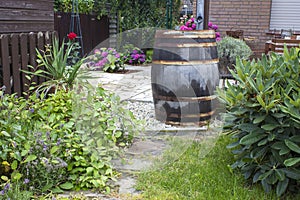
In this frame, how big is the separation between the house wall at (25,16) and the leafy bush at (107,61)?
6.86ft

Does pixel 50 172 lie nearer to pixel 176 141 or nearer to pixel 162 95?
pixel 176 141

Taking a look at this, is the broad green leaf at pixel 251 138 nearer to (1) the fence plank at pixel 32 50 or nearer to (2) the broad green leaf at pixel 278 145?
(2) the broad green leaf at pixel 278 145

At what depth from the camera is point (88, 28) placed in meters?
9.20

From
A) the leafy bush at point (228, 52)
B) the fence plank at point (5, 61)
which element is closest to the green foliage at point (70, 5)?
the leafy bush at point (228, 52)

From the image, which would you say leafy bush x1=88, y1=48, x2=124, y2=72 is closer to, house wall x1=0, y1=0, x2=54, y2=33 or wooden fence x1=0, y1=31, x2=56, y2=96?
house wall x1=0, y1=0, x2=54, y2=33

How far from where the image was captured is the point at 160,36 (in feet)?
11.5

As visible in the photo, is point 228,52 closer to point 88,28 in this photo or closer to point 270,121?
point 270,121

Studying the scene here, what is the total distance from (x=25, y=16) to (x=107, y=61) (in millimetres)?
2910

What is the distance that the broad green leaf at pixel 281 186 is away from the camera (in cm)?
213

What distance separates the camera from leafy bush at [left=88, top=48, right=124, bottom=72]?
23.2 feet

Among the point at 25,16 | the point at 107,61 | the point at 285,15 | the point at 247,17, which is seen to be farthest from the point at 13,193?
the point at 285,15

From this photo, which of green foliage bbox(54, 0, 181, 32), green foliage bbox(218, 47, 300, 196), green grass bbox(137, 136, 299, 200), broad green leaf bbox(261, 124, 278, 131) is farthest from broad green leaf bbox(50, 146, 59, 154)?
green foliage bbox(54, 0, 181, 32)

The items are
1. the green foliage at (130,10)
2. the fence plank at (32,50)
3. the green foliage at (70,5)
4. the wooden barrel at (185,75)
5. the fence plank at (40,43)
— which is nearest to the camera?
the wooden barrel at (185,75)

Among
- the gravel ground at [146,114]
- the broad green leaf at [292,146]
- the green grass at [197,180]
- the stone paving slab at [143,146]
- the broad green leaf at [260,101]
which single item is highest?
the broad green leaf at [260,101]
